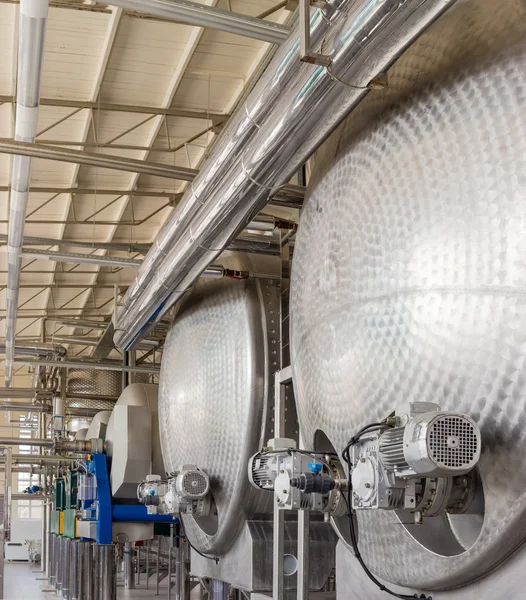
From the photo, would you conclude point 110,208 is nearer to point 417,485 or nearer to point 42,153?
point 42,153

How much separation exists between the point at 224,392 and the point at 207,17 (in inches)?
83.8

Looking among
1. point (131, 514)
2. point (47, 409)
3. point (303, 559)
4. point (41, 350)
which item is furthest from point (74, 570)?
point (303, 559)

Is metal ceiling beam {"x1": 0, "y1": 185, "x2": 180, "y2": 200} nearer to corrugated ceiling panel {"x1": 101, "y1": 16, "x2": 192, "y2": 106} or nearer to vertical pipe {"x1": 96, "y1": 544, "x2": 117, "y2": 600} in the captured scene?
corrugated ceiling panel {"x1": 101, "y1": 16, "x2": 192, "y2": 106}

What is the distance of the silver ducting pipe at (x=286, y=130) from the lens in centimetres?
254

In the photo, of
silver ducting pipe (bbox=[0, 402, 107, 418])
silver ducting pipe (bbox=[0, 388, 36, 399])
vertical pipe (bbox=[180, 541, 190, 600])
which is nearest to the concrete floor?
silver ducting pipe (bbox=[0, 402, 107, 418])

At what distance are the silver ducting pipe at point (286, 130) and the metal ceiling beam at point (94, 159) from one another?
2.37ft

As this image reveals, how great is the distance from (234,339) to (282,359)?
356 millimetres

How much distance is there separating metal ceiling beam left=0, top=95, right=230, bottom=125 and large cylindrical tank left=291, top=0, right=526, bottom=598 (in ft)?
20.6

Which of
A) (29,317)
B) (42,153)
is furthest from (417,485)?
(29,317)

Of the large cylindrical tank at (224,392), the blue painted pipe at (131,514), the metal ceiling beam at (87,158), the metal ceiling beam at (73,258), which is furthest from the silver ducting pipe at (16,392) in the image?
the large cylindrical tank at (224,392)

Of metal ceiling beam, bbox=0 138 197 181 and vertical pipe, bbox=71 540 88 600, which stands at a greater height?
metal ceiling beam, bbox=0 138 197 181

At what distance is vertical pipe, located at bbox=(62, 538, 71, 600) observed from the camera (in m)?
12.2

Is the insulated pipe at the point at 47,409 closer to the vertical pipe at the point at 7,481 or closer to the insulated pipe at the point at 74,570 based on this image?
the vertical pipe at the point at 7,481

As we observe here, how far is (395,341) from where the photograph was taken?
2.60 meters
